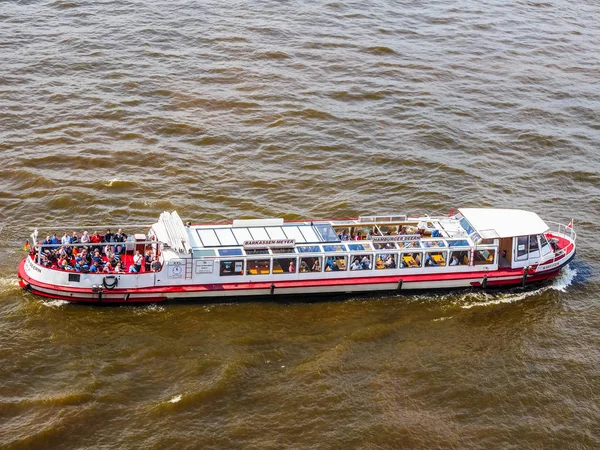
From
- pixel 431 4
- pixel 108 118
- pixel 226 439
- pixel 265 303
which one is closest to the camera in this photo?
pixel 226 439

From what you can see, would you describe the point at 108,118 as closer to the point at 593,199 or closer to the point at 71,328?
the point at 71,328

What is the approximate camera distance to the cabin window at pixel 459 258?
45.5 meters

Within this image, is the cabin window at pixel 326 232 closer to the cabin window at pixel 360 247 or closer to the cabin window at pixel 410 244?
the cabin window at pixel 360 247

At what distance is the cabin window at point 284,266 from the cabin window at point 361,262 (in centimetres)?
320

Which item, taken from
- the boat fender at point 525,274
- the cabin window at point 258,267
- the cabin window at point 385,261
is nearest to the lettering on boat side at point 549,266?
the boat fender at point 525,274

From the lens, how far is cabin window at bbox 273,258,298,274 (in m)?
43.7

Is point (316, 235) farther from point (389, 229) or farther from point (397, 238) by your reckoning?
point (389, 229)

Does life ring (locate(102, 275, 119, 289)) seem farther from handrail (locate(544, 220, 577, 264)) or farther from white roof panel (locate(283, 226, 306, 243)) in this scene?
handrail (locate(544, 220, 577, 264))

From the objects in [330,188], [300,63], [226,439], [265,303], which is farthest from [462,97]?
[226,439]

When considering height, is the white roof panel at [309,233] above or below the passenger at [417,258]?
above

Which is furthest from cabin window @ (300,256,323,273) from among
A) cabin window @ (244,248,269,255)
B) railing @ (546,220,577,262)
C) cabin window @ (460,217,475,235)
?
railing @ (546,220,577,262)

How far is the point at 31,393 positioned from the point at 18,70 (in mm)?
40819

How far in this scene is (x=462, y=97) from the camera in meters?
69.9

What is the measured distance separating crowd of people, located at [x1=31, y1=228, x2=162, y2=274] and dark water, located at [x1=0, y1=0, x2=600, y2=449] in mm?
2169
